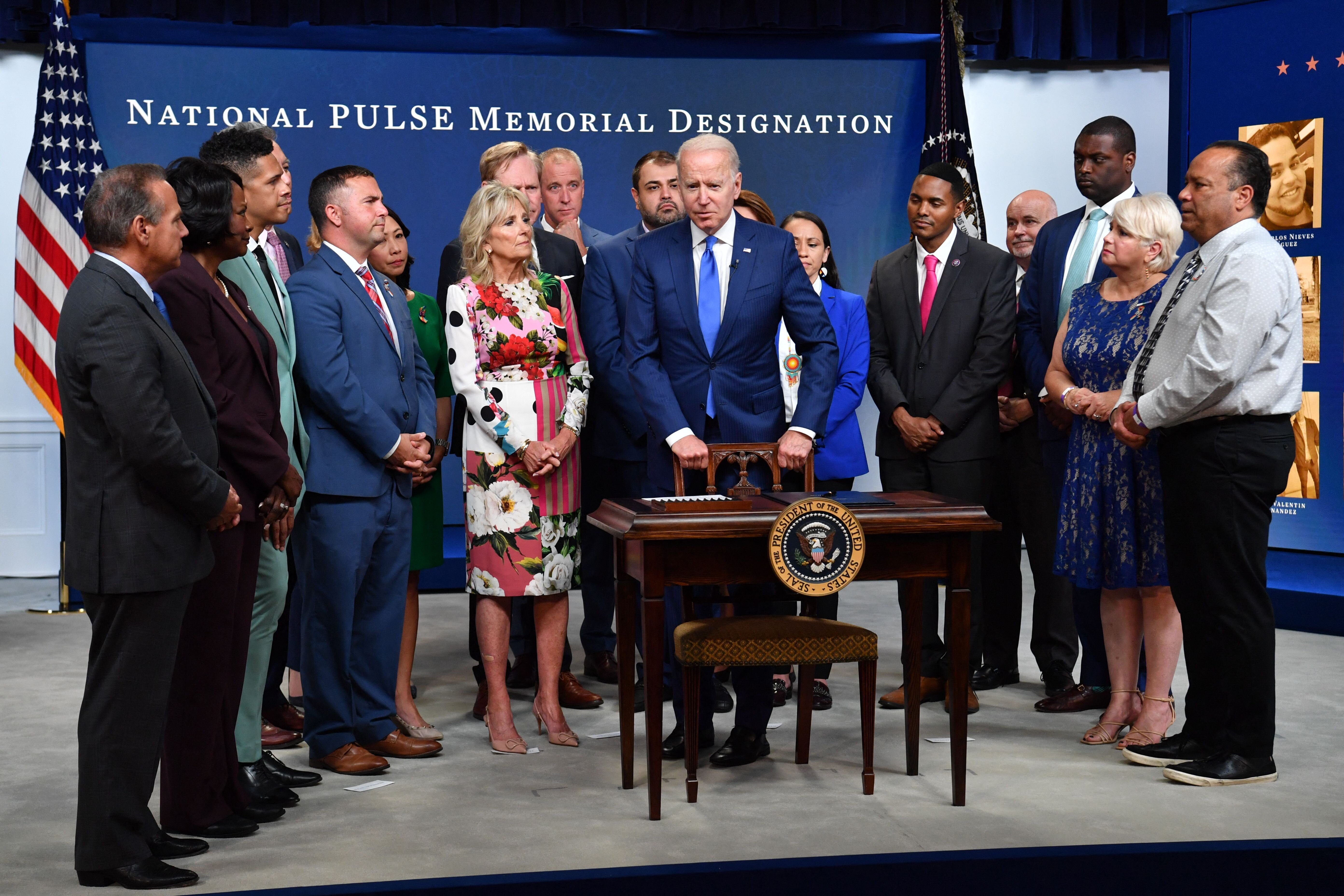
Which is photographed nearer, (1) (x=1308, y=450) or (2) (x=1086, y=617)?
(2) (x=1086, y=617)

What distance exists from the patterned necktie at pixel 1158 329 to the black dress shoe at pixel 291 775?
95.6 inches

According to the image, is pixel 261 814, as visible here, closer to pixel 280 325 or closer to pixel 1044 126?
pixel 280 325

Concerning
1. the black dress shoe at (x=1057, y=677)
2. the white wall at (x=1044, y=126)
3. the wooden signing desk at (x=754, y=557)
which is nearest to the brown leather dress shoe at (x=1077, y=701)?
the black dress shoe at (x=1057, y=677)

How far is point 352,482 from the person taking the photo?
3.49 m

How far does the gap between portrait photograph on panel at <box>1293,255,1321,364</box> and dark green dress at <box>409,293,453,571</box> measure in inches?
142

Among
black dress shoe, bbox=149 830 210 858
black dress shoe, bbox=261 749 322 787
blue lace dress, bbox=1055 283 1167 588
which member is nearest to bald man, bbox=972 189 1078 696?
blue lace dress, bbox=1055 283 1167 588

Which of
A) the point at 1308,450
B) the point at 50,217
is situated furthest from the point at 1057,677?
the point at 50,217

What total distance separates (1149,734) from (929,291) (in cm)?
156

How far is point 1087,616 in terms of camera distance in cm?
422

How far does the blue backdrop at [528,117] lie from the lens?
22.1 ft

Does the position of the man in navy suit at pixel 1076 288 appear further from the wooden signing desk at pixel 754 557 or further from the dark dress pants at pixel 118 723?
the dark dress pants at pixel 118 723

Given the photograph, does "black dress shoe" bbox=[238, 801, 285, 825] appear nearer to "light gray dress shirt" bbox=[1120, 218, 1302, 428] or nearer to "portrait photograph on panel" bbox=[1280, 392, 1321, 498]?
"light gray dress shirt" bbox=[1120, 218, 1302, 428]

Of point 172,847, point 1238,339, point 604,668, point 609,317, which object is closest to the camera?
A: point 172,847

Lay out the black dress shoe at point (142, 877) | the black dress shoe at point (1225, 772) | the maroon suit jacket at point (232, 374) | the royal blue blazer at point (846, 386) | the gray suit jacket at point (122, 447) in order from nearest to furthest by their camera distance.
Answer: the gray suit jacket at point (122, 447) → the black dress shoe at point (142, 877) → the maroon suit jacket at point (232, 374) → the black dress shoe at point (1225, 772) → the royal blue blazer at point (846, 386)
